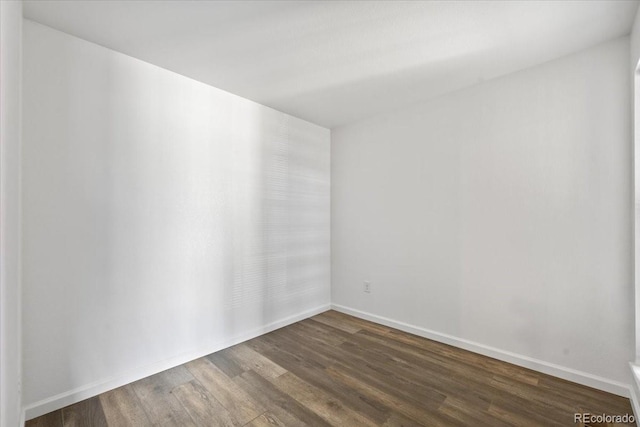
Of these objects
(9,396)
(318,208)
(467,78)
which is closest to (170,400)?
(9,396)

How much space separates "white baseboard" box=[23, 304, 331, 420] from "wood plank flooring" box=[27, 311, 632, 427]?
0.15 ft

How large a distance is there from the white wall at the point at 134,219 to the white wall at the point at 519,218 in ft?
4.42

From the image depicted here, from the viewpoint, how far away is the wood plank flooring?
1722 mm

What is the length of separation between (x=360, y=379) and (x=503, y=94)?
2597mm

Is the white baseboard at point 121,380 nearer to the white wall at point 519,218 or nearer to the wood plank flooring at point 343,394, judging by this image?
the wood plank flooring at point 343,394

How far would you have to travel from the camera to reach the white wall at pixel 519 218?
1.97 metres

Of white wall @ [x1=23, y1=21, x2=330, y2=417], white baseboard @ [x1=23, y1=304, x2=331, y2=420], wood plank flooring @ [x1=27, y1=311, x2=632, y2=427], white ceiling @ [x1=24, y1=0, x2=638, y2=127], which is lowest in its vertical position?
wood plank flooring @ [x1=27, y1=311, x2=632, y2=427]

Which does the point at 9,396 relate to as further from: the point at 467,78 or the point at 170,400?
the point at 467,78

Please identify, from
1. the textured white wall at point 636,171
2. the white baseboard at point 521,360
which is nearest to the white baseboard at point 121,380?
the white baseboard at point 521,360

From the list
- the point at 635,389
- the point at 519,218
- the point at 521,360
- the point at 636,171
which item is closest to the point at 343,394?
the point at 521,360

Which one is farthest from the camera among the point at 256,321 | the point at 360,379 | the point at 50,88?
the point at 256,321

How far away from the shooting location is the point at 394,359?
7.97ft

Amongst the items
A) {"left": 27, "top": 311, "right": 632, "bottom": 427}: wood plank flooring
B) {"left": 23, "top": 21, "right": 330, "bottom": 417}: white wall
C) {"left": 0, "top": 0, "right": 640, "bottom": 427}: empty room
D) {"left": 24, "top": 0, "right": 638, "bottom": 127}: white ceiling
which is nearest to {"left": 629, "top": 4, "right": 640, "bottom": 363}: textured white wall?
{"left": 0, "top": 0, "right": 640, "bottom": 427}: empty room

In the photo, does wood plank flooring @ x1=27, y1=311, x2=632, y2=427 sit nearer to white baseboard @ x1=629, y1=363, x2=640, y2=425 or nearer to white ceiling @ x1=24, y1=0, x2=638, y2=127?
white baseboard @ x1=629, y1=363, x2=640, y2=425
